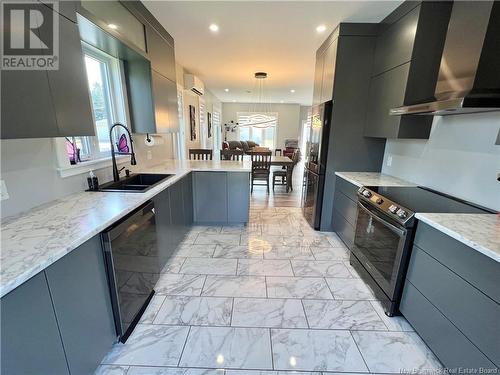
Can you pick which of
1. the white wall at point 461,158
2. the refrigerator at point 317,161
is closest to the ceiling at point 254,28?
the refrigerator at point 317,161

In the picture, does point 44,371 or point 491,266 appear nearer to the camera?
point 44,371

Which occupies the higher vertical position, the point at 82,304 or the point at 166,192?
the point at 166,192

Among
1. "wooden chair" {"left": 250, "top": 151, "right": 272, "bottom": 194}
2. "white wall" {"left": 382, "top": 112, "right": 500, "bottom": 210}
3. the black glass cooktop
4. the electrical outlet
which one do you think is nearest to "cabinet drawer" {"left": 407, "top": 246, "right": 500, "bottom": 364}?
the black glass cooktop

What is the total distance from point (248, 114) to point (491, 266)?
11.3 metres

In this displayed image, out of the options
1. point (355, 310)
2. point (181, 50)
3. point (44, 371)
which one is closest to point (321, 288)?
point (355, 310)

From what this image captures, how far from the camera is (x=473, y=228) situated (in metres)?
1.25

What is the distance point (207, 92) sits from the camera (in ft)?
24.4

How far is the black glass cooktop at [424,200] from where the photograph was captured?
5.22ft

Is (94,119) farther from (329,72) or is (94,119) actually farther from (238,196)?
(329,72)

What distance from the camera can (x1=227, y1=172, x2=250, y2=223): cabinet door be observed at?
3047 millimetres

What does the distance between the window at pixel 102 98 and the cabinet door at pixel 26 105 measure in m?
0.92

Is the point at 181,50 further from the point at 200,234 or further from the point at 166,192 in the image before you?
the point at 200,234

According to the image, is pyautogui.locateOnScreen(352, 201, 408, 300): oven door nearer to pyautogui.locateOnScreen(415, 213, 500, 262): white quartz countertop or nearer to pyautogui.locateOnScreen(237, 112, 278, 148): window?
pyautogui.locateOnScreen(415, 213, 500, 262): white quartz countertop

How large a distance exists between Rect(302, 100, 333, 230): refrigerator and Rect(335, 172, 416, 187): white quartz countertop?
0.27m
